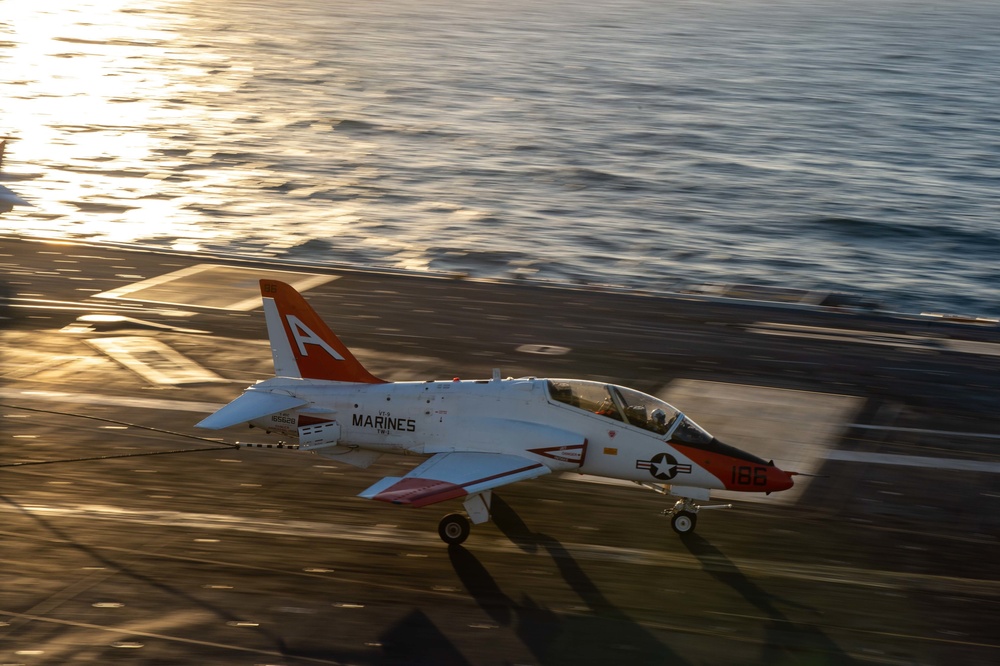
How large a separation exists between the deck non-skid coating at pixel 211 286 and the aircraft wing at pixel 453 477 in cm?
2256

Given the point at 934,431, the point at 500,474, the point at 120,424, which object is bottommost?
the point at 934,431

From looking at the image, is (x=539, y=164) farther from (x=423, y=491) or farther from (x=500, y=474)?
(x=423, y=491)

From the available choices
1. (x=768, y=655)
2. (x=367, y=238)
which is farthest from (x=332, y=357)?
(x=367, y=238)

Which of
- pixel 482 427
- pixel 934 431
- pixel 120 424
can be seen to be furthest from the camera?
pixel 934 431

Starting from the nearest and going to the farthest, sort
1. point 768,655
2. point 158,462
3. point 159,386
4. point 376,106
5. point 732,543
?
point 768,655
point 732,543
point 158,462
point 159,386
point 376,106

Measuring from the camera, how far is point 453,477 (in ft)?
77.4

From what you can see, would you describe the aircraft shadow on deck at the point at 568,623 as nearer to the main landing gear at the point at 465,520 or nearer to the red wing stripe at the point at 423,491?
the main landing gear at the point at 465,520

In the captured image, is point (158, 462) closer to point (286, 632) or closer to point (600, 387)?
point (286, 632)

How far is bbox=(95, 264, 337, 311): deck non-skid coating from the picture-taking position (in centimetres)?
4541

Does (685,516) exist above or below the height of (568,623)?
above

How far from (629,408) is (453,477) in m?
4.44

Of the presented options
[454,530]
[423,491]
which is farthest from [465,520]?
[423,491]

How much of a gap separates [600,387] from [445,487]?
4.58m

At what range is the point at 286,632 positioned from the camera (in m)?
20.7
